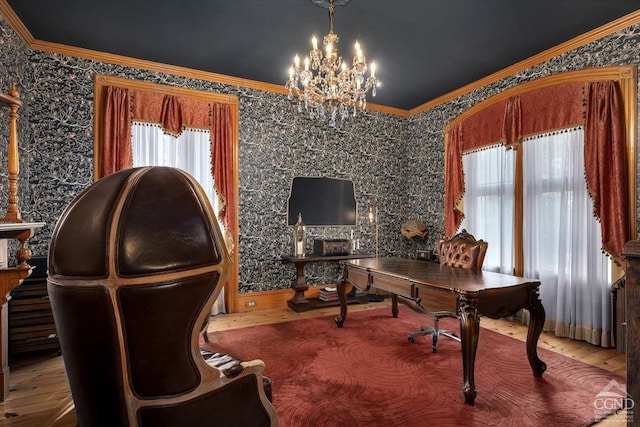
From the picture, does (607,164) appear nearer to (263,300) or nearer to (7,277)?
(263,300)

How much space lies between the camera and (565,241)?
3.51 m

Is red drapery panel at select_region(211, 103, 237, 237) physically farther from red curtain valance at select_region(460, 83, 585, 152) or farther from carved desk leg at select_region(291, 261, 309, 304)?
red curtain valance at select_region(460, 83, 585, 152)

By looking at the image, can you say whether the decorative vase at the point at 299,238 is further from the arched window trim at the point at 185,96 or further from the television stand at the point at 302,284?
the arched window trim at the point at 185,96

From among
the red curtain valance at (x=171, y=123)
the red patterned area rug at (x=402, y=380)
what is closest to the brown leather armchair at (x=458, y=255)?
the red patterned area rug at (x=402, y=380)

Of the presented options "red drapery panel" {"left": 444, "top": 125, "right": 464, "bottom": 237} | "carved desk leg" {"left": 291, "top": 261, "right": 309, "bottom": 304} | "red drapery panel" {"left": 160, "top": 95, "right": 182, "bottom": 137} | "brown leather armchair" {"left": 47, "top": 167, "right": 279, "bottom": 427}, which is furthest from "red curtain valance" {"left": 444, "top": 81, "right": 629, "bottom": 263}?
"red drapery panel" {"left": 160, "top": 95, "right": 182, "bottom": 137}

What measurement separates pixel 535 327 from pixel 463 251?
0.91 m

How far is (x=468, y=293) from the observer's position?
7.04 feet

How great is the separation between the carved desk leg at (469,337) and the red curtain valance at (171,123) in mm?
3070

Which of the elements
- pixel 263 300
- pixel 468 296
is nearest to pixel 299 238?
pixel 263 300

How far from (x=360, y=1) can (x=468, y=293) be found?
8.30ft

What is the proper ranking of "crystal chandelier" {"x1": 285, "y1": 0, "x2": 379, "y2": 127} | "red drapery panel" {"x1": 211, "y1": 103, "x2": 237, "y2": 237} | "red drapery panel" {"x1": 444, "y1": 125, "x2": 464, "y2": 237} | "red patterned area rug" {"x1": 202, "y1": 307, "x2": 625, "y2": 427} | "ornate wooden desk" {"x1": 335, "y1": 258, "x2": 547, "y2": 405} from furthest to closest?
"red drapery panel" {"x1": 444, "y1": 125, "x2": 464, "y2": 237} < "red drapery panel" {"x1": 211, "y1": 103, "x2": 237, "y2": 237} < "crystal chandelier" {"x1": 285, "y1": 0, "x2": 379, "y2": 127} < "ornate wooden desk" {"x1": 335, "y1": 258, "x2": 547, "y2": 405} < "red patterned area rug" {"x1": 202, "y1": 307, "x2": 625, "y2": 427}

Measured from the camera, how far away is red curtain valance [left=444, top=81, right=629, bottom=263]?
3.09m

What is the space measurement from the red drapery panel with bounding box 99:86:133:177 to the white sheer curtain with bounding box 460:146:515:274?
4.47m

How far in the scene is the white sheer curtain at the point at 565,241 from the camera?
327 cm
